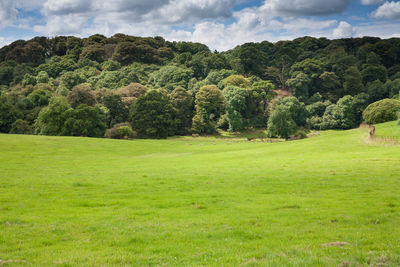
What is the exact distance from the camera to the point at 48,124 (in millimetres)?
77375

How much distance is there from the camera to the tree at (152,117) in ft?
316

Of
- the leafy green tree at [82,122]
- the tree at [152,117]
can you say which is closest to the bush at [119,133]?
the leafy green tree at [82,122]

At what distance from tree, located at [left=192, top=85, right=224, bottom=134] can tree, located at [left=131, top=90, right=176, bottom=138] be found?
899cm

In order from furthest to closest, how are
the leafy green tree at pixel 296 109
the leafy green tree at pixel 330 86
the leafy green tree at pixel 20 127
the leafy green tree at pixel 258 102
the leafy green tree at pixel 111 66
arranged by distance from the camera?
the leafy green tree at pixel 111 66, the leafy green tree at pixel 330 86, the leafy green tree at pixel 258 102, the leafy green tree at pixel 296 109, the leafy green tree at pixel 20 127

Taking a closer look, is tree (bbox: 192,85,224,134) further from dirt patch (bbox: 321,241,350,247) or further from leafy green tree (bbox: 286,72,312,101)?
dirt patch (bbox: 321,241,350,247)

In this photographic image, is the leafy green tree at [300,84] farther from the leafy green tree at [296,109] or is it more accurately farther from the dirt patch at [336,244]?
the dirt patch at [336,244]

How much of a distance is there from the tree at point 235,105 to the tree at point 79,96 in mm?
43900

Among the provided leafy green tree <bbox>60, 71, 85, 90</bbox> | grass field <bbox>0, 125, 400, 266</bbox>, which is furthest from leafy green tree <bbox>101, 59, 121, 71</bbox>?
grass field <bbox>0, 125, 400, 266</bbox>

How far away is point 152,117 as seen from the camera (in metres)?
96.9

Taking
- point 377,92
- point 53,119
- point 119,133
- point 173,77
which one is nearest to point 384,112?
point 377,92

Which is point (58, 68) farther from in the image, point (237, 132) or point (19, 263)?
point (19, 263)

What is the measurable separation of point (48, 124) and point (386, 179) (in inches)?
2916

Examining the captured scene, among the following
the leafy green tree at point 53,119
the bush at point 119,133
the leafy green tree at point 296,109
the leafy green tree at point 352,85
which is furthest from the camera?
the leafy green tree at point 352,85

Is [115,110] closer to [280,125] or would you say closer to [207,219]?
[280,125]
